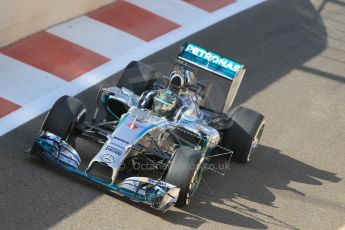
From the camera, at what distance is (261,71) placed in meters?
12.9

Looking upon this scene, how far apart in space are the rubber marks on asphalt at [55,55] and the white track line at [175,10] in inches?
85.7

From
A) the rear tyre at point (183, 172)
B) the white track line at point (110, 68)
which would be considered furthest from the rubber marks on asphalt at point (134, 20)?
the rear tyre at point (183, 172)

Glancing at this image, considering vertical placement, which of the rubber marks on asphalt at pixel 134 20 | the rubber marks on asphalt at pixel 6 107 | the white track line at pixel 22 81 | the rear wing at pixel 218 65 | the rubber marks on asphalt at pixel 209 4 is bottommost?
the rubber marks on asphalt at pixel 6 107

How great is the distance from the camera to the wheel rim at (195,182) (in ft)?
28.5

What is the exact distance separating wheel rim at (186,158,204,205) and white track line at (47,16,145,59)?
12.0ft

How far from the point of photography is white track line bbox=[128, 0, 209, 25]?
14.0m

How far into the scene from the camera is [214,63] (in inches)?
401

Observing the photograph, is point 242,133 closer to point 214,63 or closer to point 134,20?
point 214,63

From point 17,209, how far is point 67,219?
17.4 inches

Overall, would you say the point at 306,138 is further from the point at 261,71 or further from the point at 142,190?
the point at 142,190

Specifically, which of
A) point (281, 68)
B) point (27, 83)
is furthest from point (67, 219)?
point (281, 68)

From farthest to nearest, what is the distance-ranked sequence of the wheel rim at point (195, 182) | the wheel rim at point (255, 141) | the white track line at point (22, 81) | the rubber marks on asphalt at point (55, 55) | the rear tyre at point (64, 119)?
the rubber marks on asphalt at point (55, 55)
the white track line at point (22, 81)
the wheel rim at point (255, 141)
the rear tyre at point (64, 119)
the wheel rim at point (195, 182)

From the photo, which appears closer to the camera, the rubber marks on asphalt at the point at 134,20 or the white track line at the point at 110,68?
the white track line at the point at 110,68

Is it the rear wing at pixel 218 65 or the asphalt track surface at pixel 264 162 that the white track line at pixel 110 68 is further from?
the rear wing at pixel 218 65
